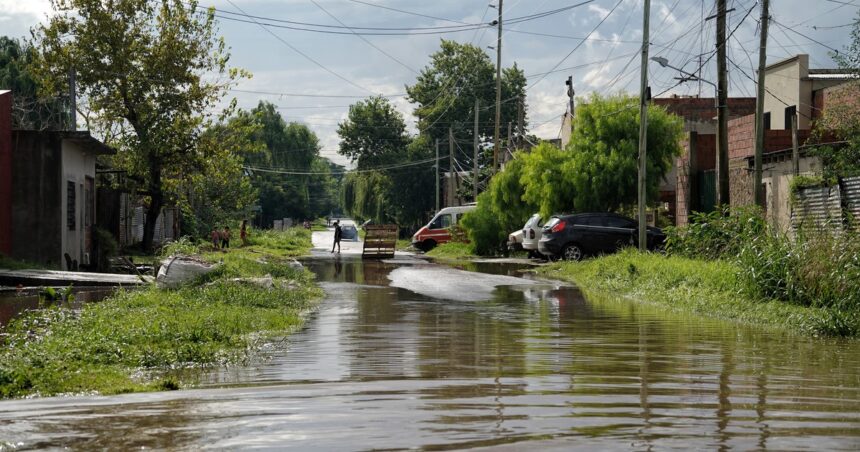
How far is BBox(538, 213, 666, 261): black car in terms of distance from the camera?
32594mm

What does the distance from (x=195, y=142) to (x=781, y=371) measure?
1335 inches

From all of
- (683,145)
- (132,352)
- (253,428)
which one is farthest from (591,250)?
(253,428)

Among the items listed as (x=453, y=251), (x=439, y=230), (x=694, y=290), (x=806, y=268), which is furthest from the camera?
(x=439, y=230)

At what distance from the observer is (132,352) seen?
10.8 meters

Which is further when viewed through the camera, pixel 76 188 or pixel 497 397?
pixel 76 188

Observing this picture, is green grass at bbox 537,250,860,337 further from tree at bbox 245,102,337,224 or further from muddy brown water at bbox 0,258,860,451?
tree at bbox 245,102,337,224

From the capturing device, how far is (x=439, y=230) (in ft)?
173

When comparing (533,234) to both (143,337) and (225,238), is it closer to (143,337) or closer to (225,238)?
(225,238)

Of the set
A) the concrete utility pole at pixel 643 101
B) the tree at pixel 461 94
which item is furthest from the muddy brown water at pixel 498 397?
the tree at pixel 461 94

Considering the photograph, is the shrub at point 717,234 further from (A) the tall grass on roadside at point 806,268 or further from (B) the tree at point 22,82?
(B) the tree at point 22,82

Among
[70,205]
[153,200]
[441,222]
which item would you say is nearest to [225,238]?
[153,200]

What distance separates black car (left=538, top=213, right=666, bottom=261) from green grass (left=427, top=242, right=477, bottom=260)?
34.7ft

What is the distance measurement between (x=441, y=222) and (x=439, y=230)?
0.50m

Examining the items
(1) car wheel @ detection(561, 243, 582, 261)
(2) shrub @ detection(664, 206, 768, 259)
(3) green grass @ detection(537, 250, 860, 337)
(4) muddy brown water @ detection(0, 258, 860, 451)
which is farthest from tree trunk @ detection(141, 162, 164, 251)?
(4) muddy brown water @ detection(0, 258, 860, 451)
